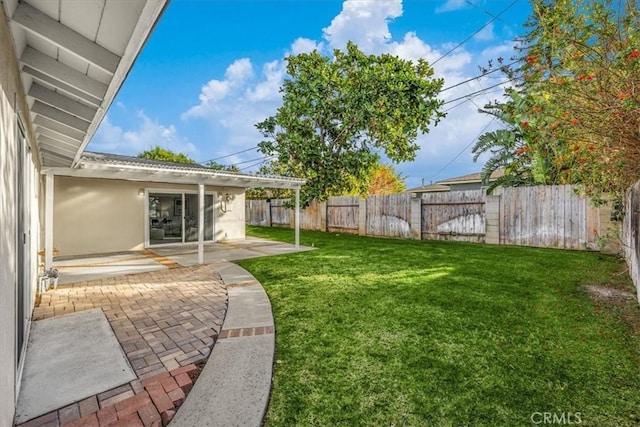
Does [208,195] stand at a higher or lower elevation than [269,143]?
lower

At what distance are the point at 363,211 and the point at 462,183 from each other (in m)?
10.4

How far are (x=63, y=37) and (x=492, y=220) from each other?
11205 millimetres

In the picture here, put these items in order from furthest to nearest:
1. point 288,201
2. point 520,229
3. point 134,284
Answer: point 288,201, point 520,229, point 134,284

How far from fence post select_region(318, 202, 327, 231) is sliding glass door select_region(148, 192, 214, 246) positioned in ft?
19.0

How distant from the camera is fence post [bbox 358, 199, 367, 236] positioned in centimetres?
1396

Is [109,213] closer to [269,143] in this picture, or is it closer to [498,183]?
[269,143]

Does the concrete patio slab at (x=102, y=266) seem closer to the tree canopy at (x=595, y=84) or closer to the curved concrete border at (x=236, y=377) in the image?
the curved concrete border at (x=236, y=377)

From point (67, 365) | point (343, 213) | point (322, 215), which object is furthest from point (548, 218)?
point (67, 365)

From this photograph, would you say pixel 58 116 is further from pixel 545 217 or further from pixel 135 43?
pixel 545 217

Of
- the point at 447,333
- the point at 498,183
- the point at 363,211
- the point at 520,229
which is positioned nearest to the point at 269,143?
the point at 363,211

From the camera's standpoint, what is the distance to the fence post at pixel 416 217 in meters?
12.0

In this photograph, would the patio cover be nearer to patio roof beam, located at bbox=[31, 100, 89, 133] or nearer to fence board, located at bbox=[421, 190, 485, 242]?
patio roof beam, located at bbox=[31, 100, 89, 133]

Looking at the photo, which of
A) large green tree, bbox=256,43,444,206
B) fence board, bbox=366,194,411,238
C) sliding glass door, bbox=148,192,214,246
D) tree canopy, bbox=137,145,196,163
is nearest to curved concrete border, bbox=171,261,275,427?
sliding glass door, bbox=148,192,214,246

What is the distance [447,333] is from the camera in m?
3.41
